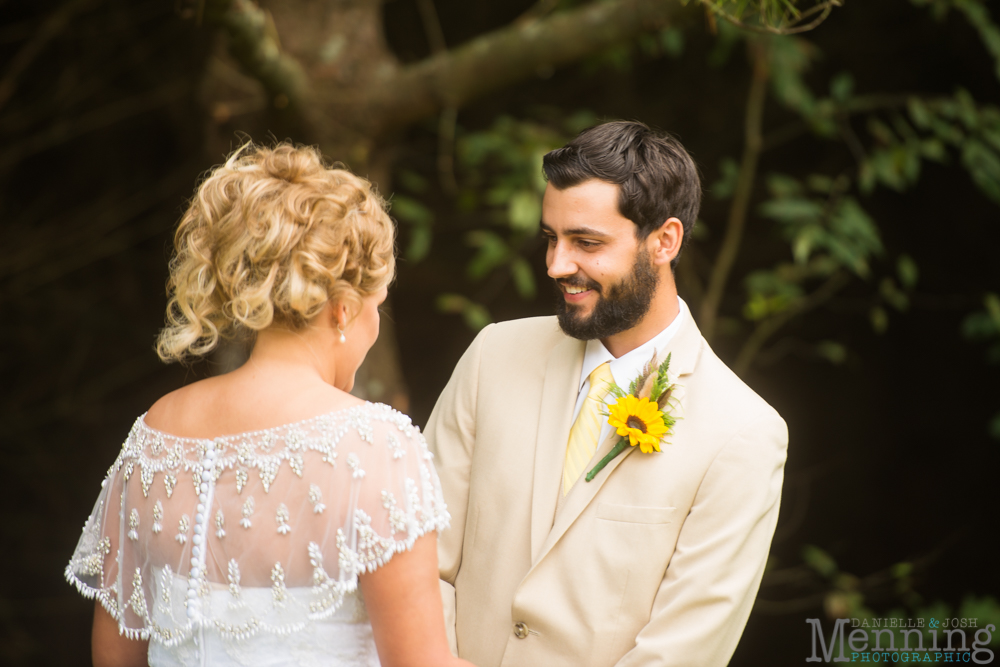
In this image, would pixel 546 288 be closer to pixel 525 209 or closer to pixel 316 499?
pixel 525 209

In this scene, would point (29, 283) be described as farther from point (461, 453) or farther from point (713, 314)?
point (713, 314)

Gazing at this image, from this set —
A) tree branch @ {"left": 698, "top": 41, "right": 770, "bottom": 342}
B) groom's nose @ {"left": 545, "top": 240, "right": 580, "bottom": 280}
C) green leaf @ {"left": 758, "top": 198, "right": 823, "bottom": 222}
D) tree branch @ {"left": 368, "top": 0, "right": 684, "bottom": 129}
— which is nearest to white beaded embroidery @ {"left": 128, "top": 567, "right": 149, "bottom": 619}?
groom's nose @ {"left": 545, "top": 240, "right": 580, "bottom": 280}

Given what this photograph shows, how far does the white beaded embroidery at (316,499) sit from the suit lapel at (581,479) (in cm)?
55

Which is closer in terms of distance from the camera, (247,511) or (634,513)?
(247,511)

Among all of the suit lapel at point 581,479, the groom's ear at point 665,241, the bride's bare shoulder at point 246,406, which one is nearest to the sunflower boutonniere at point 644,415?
the suit lapel at point 581,479

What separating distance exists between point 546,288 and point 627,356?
7.89 ft

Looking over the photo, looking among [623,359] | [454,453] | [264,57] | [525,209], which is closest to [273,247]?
[454,453]

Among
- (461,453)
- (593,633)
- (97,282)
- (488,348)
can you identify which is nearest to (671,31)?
(488,348)

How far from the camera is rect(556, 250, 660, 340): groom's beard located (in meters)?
1.69

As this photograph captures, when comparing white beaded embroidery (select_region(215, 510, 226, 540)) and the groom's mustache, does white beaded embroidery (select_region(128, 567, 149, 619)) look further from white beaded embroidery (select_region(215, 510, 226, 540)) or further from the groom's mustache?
the groom's mustache

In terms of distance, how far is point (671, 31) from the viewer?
2.95m

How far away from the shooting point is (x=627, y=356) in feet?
5.84

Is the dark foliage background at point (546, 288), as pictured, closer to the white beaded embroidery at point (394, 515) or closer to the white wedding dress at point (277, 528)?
the white wedding dress at point (277, 528)

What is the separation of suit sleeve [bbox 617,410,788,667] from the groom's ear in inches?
15.9
